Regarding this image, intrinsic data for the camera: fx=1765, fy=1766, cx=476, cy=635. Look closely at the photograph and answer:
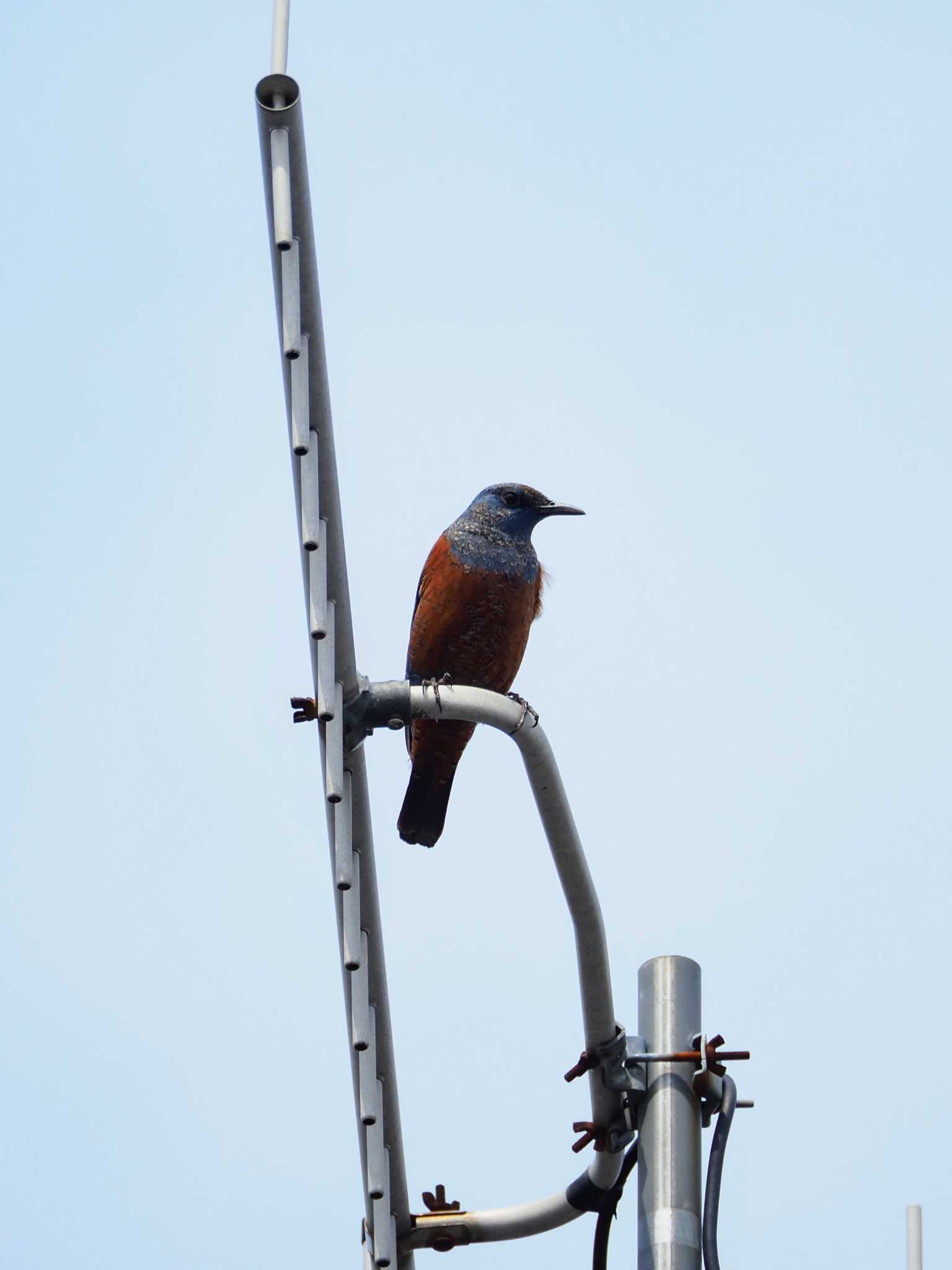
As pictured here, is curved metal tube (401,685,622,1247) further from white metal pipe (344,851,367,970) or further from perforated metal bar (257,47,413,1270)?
white metal pipe (344,851,367,970)

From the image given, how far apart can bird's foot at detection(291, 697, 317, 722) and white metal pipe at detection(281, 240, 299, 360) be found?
30.4 inches

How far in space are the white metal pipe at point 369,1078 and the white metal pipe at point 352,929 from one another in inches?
7.0

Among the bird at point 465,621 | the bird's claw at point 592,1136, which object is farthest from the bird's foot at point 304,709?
the bird at point 465,621

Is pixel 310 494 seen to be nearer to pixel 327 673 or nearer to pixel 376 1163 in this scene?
pixel 327 673

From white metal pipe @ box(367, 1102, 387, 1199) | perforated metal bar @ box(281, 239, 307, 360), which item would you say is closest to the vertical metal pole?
white metal pipe @ box(367, 1102, 387, 1199)

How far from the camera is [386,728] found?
12.3 ft

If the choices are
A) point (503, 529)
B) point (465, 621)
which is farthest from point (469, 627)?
point (503, 529)

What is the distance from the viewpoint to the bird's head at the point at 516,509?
731 cm

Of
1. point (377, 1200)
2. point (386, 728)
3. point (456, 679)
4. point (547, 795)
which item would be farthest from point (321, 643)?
point (456, 679)

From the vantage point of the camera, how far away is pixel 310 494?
3426 mm

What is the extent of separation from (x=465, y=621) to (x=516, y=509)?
71 centimetres

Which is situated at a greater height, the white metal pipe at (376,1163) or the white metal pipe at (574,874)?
the white metal pipe at (574,874)

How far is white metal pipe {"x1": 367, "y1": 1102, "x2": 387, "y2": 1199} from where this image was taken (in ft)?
12.7

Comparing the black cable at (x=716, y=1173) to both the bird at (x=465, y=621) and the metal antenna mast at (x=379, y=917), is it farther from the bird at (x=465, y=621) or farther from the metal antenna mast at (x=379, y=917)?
the bird at (x=465, y=621)
